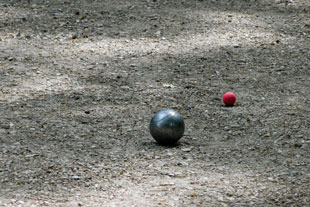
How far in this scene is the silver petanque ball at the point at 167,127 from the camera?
507 centimetres

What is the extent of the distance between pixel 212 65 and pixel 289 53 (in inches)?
51.6

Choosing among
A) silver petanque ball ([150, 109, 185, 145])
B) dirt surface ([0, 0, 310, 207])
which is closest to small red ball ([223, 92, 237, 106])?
dirt surface ([0, 0, 310, 207])

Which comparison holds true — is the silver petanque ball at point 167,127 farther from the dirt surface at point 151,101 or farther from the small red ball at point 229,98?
the small red ball at point 229,98

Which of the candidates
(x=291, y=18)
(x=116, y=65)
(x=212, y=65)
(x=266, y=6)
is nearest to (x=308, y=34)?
(x=291, y=18)

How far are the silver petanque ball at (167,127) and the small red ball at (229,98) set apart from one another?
1.33m

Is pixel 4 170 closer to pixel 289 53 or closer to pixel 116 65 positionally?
pixel 116 65

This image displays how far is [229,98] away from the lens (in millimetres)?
6309

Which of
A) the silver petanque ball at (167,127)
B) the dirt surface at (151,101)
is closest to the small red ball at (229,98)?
the dirt surface at (151,101)

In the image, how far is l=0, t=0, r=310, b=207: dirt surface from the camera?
445 centimetres

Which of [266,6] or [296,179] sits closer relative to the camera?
[296,179]

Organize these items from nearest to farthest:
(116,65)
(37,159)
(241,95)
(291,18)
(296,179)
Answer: (296,179) < (37,159) < (241,95) < (116,65) < (291,18)

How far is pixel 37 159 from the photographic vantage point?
4.89m

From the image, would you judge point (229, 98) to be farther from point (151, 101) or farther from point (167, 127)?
point (167, 127)

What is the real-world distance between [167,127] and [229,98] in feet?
4.90
